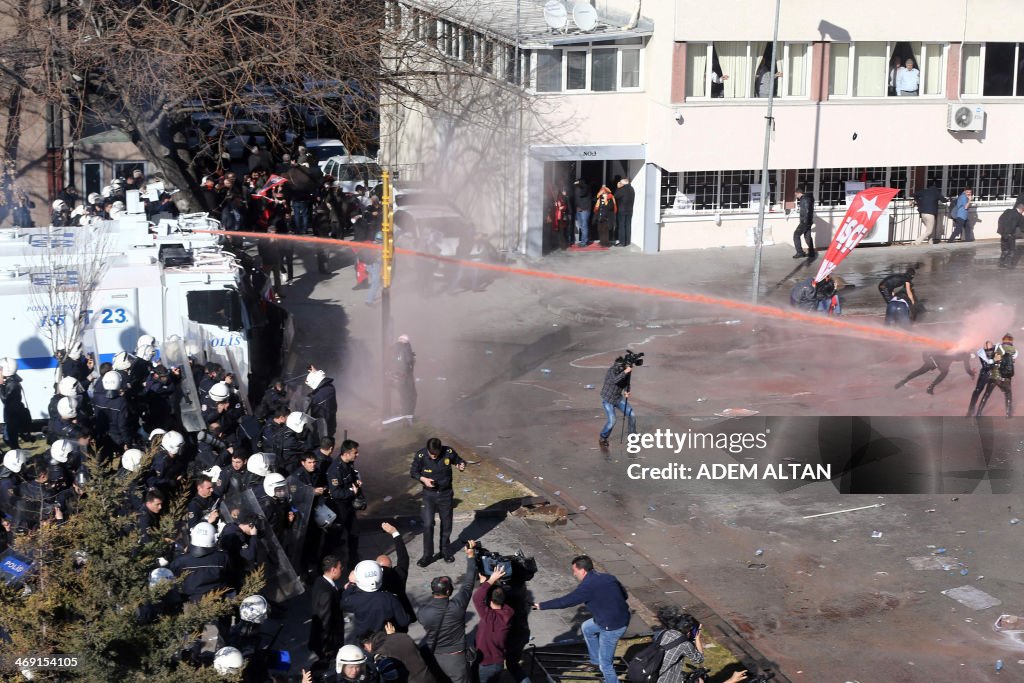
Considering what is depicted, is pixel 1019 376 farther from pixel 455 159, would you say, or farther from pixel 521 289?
pixel 455 159

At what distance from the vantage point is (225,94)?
23.0 metres

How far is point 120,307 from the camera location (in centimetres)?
1642

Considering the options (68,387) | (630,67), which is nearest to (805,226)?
(630,67)

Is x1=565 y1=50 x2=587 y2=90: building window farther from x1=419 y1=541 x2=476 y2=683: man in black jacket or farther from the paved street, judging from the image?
x1=419 y1=541 x2=476 y2=683: man in black jacket

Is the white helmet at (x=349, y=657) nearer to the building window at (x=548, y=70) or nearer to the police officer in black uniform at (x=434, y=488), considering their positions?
the police officer in black uniform at (x=434, y=488)

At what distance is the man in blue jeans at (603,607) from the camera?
9.33 meters

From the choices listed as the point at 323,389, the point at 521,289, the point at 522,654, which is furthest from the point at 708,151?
the point at 522,654

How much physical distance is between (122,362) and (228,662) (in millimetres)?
8059

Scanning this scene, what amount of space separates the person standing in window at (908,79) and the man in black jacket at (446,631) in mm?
21754

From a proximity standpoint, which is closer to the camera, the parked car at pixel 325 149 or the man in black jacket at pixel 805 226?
the man in black jacket at pixel 805 226

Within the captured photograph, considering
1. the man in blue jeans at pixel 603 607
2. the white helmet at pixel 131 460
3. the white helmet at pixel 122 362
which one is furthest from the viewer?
the white helmet at pixel 122 362

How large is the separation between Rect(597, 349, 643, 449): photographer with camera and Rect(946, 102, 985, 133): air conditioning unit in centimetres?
1498

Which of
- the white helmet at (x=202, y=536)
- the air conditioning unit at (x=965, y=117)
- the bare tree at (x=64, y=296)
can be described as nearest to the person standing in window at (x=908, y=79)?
the air conditioning unit at (x=965, y=117)

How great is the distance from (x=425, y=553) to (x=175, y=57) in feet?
42.0
